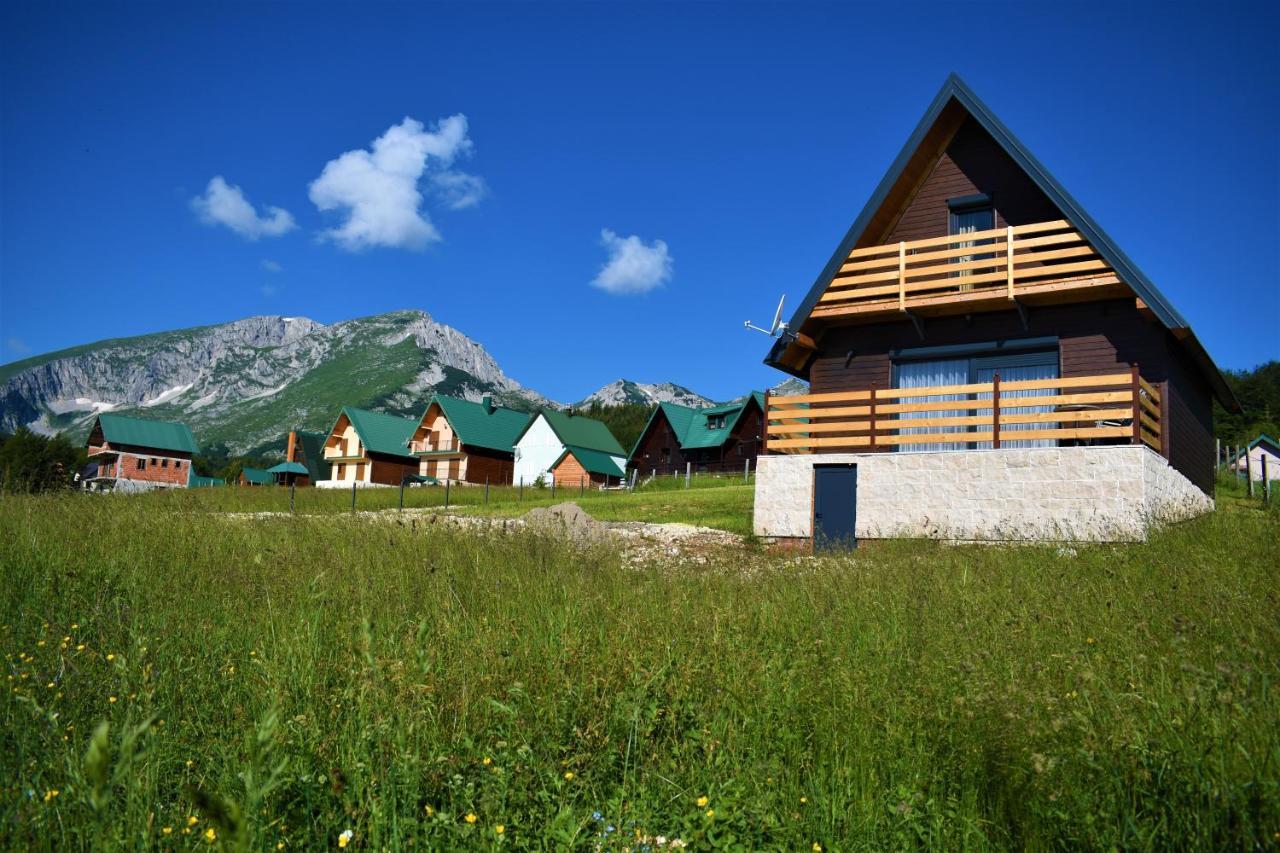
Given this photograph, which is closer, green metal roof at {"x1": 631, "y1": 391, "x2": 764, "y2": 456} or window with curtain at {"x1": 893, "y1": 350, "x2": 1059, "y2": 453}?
window with curtain at {"x1": 893, "y1": 350, "x2": 1059, "y2": 453}

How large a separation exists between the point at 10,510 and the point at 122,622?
569 cm

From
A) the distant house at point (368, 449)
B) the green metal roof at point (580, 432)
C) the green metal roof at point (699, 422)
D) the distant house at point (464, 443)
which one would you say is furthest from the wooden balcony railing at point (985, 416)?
the distant house at point (368, 449)

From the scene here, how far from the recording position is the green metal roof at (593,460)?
60.5 m

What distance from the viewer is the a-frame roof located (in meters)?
15.7

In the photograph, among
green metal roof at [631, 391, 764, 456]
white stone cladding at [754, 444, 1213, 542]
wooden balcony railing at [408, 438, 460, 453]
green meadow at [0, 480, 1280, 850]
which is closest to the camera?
green meadow at [0, 480, 1280, 850]

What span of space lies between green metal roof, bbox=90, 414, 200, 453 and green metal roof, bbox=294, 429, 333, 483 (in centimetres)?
1241

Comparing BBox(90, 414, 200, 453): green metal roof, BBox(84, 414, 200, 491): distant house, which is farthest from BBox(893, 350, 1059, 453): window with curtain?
BBox(90, 414, 200, 453): green metal roof

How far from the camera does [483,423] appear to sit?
64.9 metres

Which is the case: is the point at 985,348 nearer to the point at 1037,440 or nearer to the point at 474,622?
the point at 1037,440

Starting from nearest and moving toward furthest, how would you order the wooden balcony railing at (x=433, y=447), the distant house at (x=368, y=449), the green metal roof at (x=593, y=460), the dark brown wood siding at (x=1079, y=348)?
the dark brown wood siding at (x=1079, y=348) < the green metal roof at (x=593, y=460) < the wooden balcony railing at (x=433, y=447) < the distant house at (x=368, y=449)

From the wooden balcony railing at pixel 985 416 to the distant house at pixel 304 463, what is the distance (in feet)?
196

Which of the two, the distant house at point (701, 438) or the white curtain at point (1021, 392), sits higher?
the distant house at point (701, 438)

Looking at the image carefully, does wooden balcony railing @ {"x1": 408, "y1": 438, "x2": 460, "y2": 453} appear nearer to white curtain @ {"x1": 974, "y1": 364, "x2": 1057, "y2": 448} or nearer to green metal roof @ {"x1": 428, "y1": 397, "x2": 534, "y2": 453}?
green metal roof @ {"x1": 428, "y1": 397, "x2": 534, "y2": 453}

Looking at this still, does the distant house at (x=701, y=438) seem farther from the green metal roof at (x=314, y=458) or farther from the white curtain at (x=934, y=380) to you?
the white curtain at (x=934, y=380)
